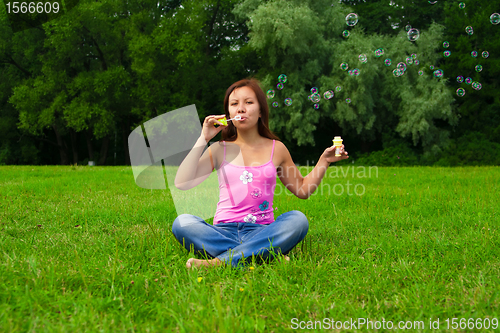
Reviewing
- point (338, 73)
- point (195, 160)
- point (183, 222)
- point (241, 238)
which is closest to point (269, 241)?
point (241, 238)

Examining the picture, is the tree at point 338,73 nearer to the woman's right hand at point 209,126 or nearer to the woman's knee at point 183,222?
the woman's right hand at point 209,126

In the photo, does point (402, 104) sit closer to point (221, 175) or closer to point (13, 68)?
point (221, 175)

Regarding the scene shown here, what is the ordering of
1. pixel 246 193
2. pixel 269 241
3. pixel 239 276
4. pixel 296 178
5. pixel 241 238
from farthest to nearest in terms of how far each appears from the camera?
pixel 296 178 < pixel 246 193 < pixel 241 238 < pixel 269 241 < pixel 239 276

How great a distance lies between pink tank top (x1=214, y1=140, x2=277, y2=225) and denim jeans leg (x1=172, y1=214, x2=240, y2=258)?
0.16 metres

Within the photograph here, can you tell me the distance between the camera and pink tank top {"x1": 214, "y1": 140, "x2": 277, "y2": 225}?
2.53 meters

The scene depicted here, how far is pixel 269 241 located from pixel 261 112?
1.03 meters

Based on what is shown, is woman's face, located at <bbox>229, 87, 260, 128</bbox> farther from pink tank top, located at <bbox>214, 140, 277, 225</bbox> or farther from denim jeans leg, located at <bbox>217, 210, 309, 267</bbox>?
denim jeans leg, located at <bbox>217, 210, 309, 267</bbox>

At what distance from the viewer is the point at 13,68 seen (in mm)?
22344

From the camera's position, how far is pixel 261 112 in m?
2.81

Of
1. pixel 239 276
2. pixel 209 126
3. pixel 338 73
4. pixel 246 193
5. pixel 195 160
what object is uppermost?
pixel 338 73

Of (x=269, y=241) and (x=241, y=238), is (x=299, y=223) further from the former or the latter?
(x=241, y=238)

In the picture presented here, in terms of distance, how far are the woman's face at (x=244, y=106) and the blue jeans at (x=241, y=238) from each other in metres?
0.72

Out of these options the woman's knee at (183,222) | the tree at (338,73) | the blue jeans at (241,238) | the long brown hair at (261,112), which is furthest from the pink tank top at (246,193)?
the tree at (338,73)

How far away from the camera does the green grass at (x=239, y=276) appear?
5.13 ft
